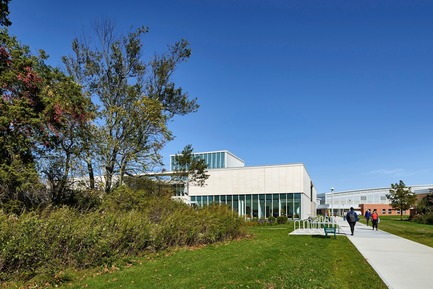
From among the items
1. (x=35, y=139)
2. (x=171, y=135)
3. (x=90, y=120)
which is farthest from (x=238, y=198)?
(x=35, y=139)

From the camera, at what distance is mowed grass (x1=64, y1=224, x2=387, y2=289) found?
7.61 metres

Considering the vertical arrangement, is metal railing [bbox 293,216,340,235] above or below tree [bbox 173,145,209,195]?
below

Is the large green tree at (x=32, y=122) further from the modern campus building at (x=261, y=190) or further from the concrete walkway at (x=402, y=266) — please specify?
the modern campus building at (x=261, y=190)

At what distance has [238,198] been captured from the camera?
50.6 metres

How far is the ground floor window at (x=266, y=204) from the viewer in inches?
1821

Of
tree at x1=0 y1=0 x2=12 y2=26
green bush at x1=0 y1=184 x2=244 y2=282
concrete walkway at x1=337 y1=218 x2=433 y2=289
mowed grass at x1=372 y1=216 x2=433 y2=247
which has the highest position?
tree at x1=0 y1=0 x2=12 y2=26

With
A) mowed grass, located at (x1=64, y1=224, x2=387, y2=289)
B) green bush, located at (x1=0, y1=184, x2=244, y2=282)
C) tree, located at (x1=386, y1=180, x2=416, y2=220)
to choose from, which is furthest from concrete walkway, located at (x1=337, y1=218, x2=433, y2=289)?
tree, located at (x1=386, y1=180, x2=416, y2=220)

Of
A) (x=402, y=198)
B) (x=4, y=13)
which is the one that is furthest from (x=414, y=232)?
(x=402, y=198)

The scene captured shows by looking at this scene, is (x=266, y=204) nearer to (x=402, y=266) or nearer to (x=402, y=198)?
(x=402, y=198)

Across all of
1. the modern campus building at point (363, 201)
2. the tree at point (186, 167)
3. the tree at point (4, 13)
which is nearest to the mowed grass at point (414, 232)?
the tree at point (186, 167)

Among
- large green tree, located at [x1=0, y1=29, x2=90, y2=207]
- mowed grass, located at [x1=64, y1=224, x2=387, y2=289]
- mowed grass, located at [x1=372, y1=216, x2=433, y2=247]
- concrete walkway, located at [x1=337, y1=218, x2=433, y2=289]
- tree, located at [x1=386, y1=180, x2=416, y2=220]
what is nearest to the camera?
mowed grass, located at [x1=64, y1=224, x2=387, y2=289]

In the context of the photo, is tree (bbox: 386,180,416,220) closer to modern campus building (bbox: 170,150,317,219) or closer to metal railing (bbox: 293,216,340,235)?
modern campus building (bbox: 170,150,317,219)

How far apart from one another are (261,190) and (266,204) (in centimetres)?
201

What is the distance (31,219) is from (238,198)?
42926mm
